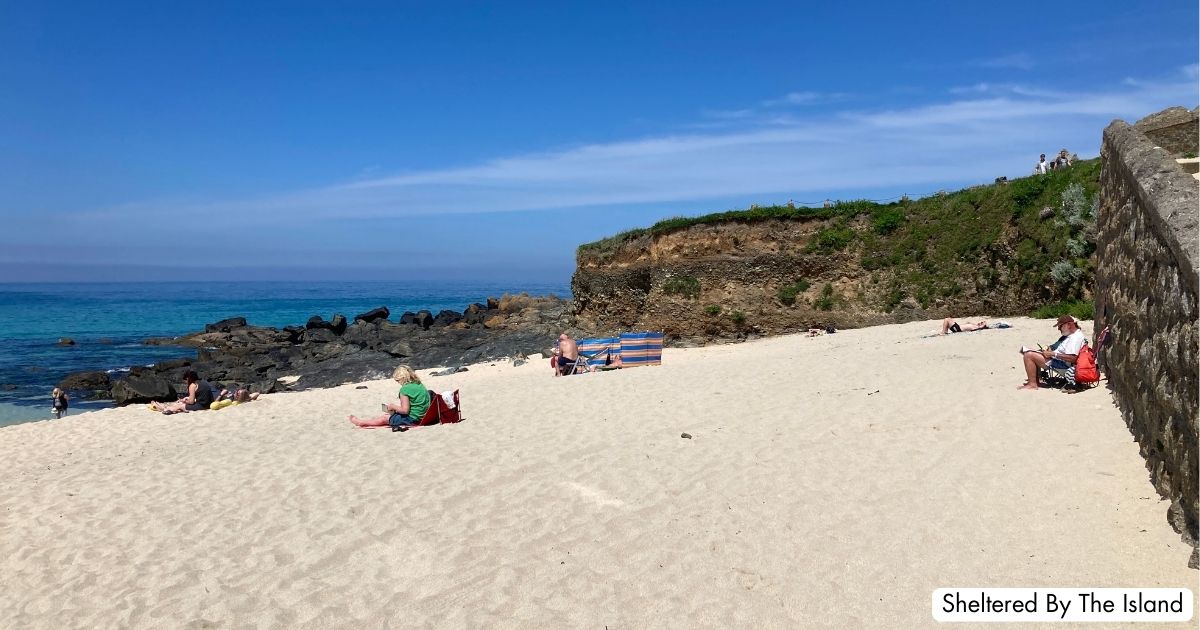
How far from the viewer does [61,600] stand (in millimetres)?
4973

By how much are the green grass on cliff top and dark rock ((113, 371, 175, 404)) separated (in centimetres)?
1767

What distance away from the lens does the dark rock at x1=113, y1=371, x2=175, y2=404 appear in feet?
64.2

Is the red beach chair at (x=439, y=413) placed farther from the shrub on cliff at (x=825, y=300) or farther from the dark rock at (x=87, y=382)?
the dark rock at (x=87, y=382)

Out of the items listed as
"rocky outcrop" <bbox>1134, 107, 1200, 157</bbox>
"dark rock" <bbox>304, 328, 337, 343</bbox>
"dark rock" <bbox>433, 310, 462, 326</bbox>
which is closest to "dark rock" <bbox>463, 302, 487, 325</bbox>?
"dark rock" <bbox>433, 310, 462, 326</bbox>

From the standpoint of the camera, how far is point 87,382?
23656 mm

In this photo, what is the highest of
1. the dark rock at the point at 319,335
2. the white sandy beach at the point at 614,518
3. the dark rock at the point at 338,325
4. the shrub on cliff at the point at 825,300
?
the shrub on cliff at the point at 825,300

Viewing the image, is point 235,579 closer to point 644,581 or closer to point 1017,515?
point 644,581

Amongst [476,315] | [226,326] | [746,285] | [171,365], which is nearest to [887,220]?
[746,285]

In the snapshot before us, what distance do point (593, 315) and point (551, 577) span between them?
26287mm

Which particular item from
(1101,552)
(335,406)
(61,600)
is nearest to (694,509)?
(1101,552)

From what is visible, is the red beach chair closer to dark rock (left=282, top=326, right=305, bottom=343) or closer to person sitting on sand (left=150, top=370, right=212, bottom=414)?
person sitting on sand (left=150, top=370, right=212, bottom=414)

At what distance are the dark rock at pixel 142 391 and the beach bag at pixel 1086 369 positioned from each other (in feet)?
67.2

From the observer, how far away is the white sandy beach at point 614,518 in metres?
4.42

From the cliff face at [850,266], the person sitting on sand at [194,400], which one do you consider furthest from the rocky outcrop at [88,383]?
the cliff face at [850,266]
